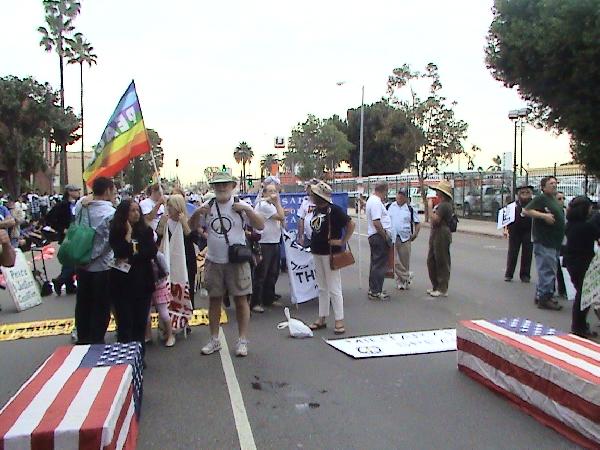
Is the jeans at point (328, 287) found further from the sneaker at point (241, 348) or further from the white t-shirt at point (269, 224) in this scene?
the white t-shirt at point (269, 224)

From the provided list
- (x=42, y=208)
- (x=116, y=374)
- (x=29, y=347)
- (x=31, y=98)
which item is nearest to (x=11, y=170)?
(x=31, y=98)

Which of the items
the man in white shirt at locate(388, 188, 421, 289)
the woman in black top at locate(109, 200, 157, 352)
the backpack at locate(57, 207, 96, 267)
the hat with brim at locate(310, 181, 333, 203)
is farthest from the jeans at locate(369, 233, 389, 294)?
the backpack at locate(57, 207, 96, 267)

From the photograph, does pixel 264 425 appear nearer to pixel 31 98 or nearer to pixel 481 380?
pixel 481 380

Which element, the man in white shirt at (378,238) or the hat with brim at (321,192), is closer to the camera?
the hat with brim at (321,192)

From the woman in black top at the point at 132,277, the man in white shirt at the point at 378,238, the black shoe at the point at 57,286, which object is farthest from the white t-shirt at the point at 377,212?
the black shoe at the point at 57,286

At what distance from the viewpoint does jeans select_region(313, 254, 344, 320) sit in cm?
723

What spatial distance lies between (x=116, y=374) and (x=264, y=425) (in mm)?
1137

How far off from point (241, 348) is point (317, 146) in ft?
176

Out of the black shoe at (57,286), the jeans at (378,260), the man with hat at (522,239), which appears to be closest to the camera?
the jeans at (378,260)

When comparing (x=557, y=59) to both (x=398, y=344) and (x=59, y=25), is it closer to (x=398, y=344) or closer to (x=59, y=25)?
(x=398, y=344)

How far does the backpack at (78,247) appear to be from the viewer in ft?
18.5

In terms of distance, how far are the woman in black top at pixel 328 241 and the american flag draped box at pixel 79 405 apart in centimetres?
291

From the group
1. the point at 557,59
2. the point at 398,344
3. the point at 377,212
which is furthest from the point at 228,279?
the point at 557,59

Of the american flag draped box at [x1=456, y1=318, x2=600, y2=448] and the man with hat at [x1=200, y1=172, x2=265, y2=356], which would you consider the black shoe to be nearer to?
the man with hat at [x1=200, y1=172, x2=265, y2=356]
